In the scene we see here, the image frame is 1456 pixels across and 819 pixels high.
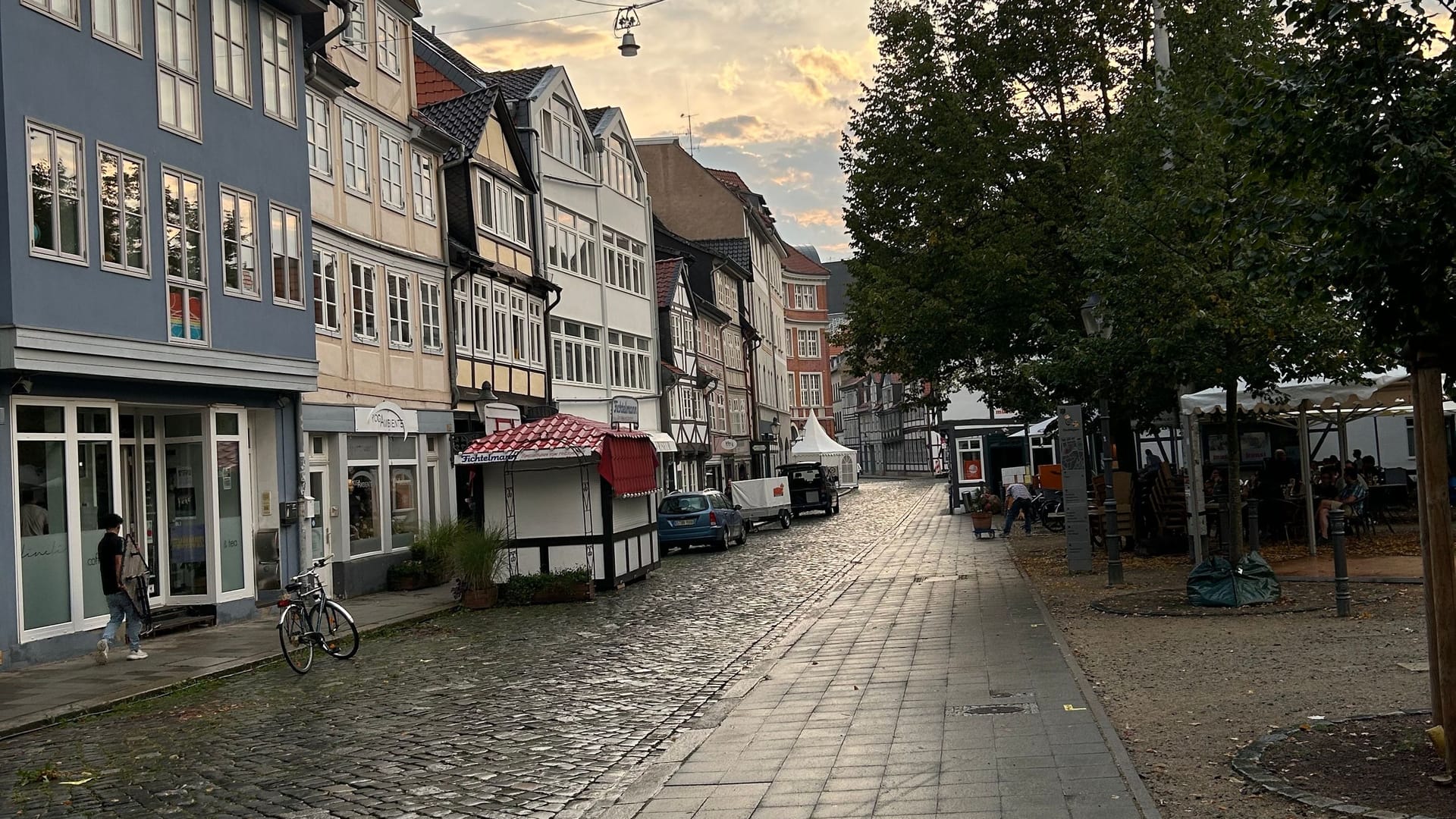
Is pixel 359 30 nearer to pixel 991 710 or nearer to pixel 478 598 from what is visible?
pixel 478 598

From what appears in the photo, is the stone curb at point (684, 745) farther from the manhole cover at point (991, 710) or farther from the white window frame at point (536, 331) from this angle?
the white window frame at point (536, 331)

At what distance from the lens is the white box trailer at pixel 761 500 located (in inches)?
1916

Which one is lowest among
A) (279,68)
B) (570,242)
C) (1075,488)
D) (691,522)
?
(691,522)

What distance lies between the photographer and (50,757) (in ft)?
35.3

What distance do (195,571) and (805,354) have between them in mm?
90553

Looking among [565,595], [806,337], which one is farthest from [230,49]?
[806,337]

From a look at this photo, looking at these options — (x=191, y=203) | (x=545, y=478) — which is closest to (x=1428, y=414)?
(x=191, y=203)

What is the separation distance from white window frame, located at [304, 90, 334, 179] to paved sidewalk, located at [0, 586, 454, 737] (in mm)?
8154

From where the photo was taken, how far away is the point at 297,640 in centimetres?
1558

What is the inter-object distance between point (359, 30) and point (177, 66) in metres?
8.86

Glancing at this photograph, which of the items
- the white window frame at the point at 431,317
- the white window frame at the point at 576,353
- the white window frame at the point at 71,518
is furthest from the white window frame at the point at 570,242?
the white window frame at the point at 71,518

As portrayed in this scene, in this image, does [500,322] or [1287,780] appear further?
[500,322]

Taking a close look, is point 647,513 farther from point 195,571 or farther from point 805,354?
point 805,354

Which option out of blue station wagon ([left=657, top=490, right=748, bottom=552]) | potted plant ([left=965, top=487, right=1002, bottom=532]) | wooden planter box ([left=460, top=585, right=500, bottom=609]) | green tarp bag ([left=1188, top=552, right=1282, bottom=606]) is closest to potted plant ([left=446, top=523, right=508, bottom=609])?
wooden planter box ([left=460, top=585, right=500, bottom=609])
